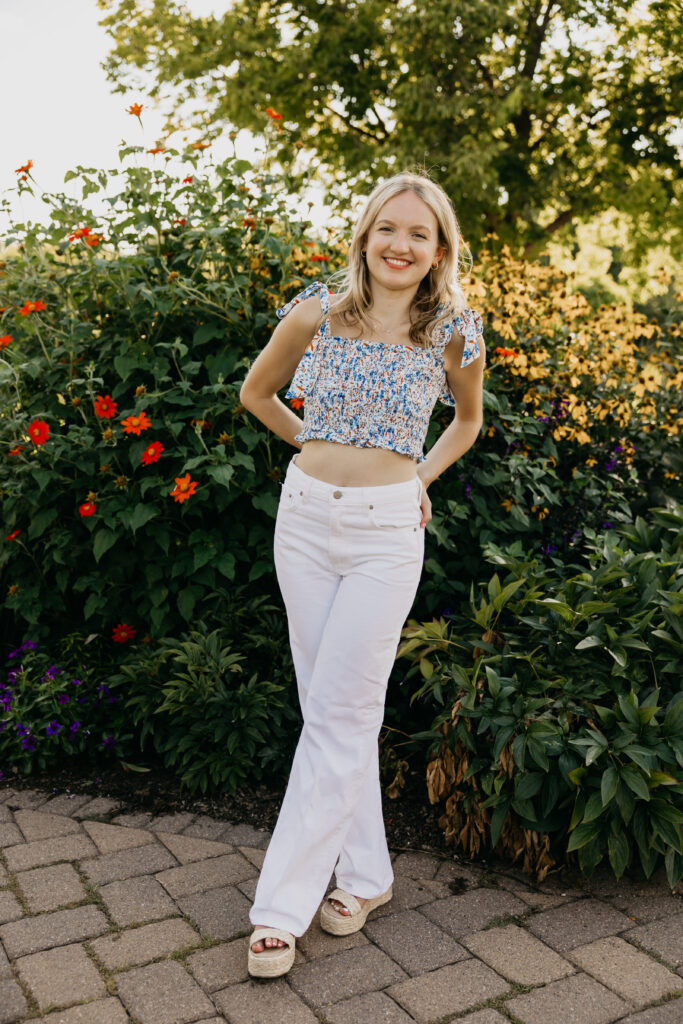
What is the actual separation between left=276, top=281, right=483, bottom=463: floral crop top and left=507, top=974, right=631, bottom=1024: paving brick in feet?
4.52

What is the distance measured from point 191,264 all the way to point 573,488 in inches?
69.4

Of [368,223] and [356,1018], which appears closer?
[356,1018]

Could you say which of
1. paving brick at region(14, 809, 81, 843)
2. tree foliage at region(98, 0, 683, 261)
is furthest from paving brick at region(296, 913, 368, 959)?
tree foliage at region(98, 0, 683, 261)

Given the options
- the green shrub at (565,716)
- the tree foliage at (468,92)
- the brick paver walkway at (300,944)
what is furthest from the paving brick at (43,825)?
the tree foliage at (468,92)

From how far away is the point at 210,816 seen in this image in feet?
10.4

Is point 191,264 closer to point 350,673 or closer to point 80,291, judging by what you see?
point 80,291

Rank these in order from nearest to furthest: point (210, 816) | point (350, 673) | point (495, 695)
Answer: point (350, 673) → point (495, 695) → point (210, 816)

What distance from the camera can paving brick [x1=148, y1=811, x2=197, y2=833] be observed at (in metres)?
3.10

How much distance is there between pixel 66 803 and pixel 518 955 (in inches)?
64.5

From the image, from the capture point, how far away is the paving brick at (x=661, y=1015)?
2.23m

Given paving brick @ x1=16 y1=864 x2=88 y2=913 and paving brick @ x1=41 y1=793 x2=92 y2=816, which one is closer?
paving brick @ x1=16 y1=864 x2=88 y2=913

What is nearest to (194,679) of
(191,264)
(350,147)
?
(191,264)

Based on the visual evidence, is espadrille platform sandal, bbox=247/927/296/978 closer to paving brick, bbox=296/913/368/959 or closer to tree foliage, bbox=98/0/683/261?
paving brick, bbox=296/913/368/959

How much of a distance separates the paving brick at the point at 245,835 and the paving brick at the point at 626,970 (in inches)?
40.3
